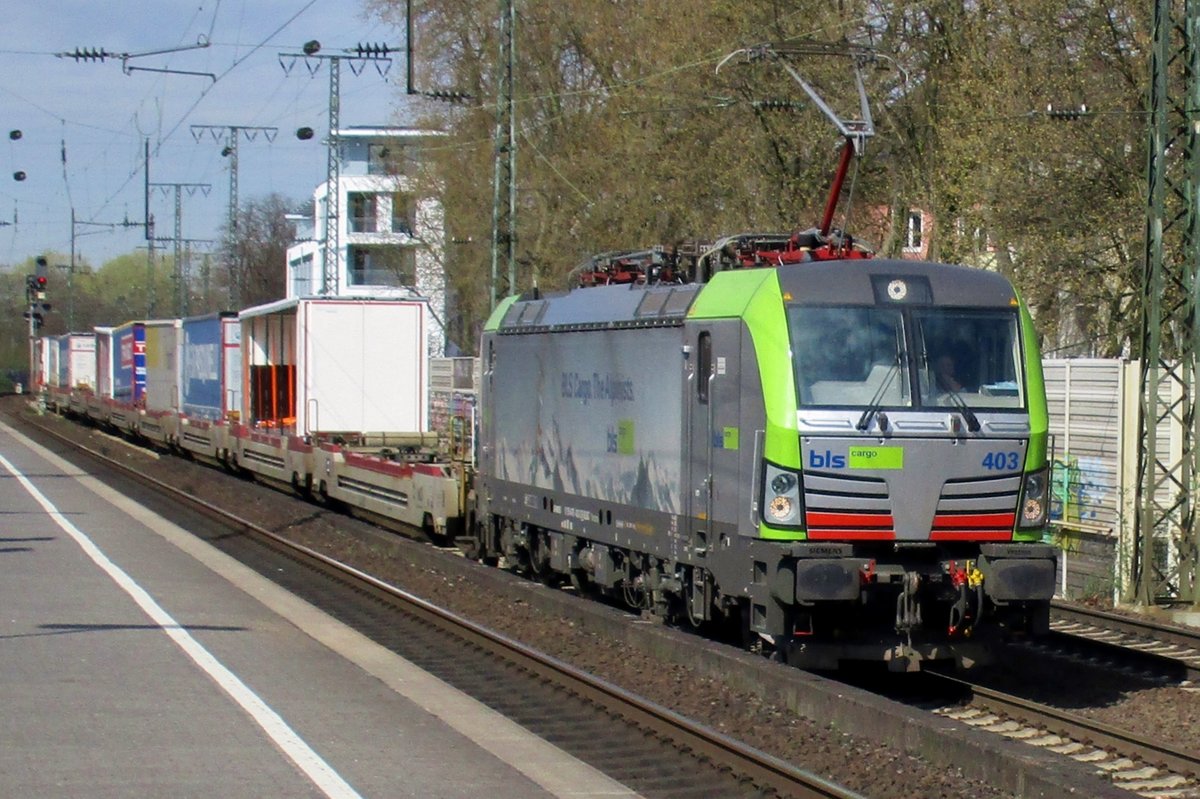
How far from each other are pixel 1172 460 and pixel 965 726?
9346 mm

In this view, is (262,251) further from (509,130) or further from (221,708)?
(221,708)

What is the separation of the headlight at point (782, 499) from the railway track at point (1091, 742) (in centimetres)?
183

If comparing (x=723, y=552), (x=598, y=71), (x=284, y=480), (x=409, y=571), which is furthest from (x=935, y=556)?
(x=598, y=71)

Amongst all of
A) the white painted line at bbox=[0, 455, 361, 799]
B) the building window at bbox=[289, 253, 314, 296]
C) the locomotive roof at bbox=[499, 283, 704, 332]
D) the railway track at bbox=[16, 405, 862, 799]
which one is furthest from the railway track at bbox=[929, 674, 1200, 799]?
the building window at bbox=[289, 253, 314, 296]

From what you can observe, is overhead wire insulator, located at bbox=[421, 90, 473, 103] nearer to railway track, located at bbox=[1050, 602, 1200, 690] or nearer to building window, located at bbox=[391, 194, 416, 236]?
building window, located at bbox=[391, 194, 416, 236]

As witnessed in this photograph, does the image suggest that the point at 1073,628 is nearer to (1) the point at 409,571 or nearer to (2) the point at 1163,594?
(2) the point at 1163,594

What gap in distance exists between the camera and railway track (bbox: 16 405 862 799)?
8.95 metres

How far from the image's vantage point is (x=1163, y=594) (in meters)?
17.1

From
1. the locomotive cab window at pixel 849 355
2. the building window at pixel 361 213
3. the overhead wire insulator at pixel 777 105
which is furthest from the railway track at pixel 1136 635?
the building window at pixel 361 213

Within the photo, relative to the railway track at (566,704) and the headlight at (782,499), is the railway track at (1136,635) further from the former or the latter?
the railway track at (566,704)

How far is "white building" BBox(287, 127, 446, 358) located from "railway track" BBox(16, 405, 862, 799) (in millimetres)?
12569

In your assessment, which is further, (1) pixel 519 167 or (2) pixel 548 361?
(1) pixel 519 167

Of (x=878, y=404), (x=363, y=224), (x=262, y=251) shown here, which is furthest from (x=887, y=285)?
(x=262, y=251)

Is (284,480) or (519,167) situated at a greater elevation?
(519,167)
